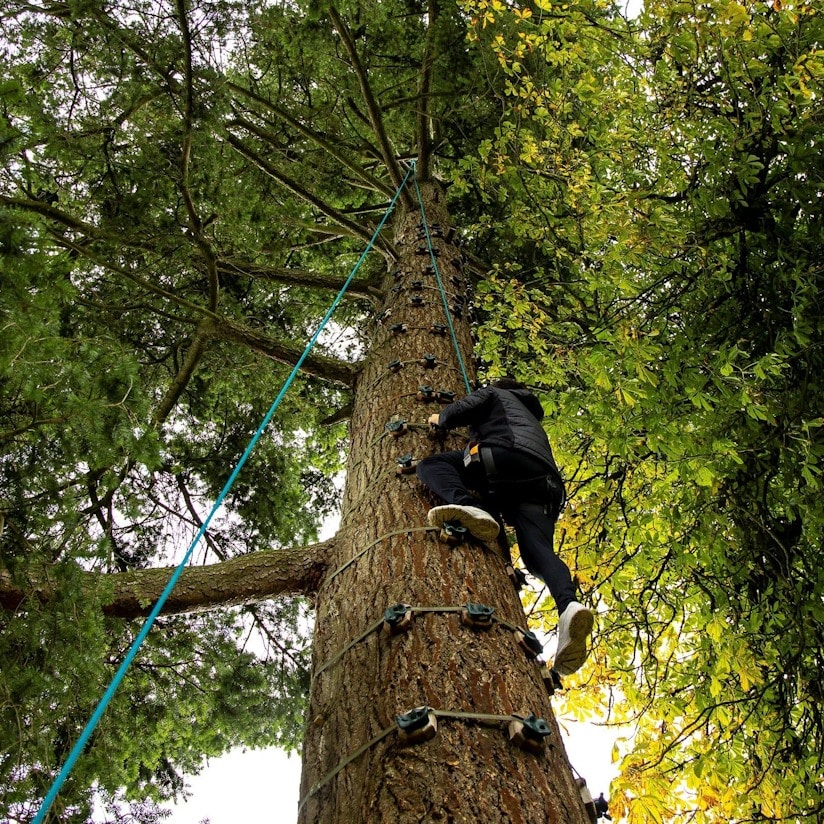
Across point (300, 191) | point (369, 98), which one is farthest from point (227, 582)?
point (369, 98)

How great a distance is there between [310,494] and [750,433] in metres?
5.12

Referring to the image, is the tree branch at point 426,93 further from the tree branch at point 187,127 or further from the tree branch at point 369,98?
the tree branch at point 187,127

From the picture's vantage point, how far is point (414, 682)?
68.9 inches

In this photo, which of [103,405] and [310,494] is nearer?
[103,405]

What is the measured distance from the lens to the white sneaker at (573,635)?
88.0 inches

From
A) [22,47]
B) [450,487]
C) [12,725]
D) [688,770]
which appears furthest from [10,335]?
[688,770]

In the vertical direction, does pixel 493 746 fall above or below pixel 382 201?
below

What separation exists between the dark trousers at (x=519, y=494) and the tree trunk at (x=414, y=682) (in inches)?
4.9

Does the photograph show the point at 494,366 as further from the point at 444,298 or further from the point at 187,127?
the point at 187,127

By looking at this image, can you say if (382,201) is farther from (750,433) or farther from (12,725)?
(12,725)

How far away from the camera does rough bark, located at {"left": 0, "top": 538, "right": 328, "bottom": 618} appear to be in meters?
2.70

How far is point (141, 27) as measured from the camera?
3.81 metres

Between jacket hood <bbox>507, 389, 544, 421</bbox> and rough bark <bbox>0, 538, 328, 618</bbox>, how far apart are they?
1170mm

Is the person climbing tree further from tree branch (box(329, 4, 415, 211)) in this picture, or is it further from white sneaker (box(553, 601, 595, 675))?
tree branch (box(329, 4, 415, 211))
